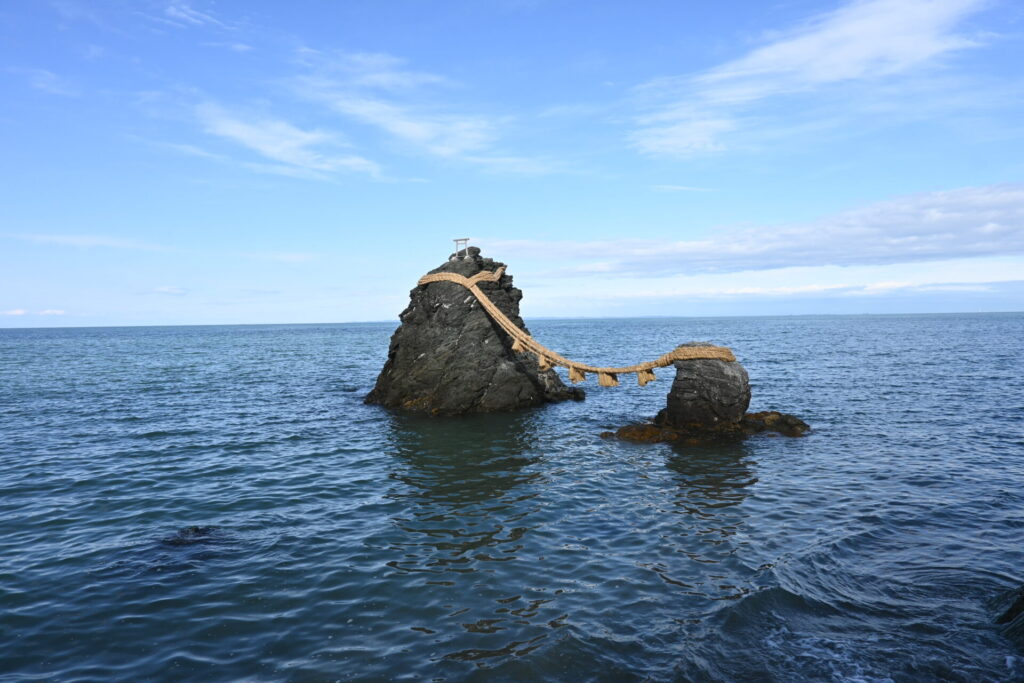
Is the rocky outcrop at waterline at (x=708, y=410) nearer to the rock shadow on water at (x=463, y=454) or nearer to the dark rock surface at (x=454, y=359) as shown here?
the rock shadow on water at (x=463, y=454)

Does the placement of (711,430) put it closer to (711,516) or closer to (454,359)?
(711,516)

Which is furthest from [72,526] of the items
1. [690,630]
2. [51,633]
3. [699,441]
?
[699,441]

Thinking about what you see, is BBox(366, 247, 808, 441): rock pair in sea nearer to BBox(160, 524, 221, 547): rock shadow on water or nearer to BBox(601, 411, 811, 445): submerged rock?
BBox(601, 411, 811, 445): submerged rock

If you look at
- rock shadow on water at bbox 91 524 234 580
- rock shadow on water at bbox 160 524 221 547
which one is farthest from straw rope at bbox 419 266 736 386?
rock shadow on water at bbox 91 524 234 580

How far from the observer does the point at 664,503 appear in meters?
12.7

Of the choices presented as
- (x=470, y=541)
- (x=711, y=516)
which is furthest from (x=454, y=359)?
(x=711, y=516)

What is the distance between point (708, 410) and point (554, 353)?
20.3 feet

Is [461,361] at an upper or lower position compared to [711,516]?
upper

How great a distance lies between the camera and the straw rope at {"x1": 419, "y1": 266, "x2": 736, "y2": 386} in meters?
19.4

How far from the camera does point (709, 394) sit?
1928cm

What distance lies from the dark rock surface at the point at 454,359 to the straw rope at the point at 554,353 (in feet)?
1.14

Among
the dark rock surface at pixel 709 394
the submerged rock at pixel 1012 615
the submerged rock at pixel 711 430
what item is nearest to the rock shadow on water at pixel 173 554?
the submerged rock at pixel 1012 615

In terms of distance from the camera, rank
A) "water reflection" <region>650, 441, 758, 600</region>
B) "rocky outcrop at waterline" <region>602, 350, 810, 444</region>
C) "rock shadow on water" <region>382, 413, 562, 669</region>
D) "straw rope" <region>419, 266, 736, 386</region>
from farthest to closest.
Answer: "straw rope" <region>419, 266, 736, 386</region> < "rocky outcrop at waterline" <region>602, 350, 810, 444</region> < "water reflection" <region>650, 441, 758, 600</region> < "rock shadow on water" <region>382, 413, 562, 669</region>

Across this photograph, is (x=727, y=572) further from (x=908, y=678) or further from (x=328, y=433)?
(x=328, y=433)
